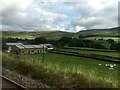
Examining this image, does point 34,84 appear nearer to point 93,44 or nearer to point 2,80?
point 2,80

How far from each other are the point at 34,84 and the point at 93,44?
2842 inches

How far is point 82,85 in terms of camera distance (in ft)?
38.4

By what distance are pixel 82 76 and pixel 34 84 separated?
8.26 ft

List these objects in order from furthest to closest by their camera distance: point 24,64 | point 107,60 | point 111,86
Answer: point 107,60 < point 24,64 < point 111,86

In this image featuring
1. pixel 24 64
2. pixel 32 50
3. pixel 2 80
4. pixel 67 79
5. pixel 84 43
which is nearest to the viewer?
pixel 67 79

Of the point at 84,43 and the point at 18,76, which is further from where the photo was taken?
the point at 84,43

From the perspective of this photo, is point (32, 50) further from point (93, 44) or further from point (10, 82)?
point (10, 82)

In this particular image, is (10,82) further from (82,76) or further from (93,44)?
(93,44)

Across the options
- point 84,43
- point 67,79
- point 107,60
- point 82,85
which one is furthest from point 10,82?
point 84,43

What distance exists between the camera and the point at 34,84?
12758 mm

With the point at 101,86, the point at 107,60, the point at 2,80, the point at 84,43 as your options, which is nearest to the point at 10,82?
the point at 2,80

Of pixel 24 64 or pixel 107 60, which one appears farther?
pixel 107 60

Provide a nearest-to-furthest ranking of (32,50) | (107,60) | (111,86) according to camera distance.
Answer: (111,86)
(107,60)
(32,50)

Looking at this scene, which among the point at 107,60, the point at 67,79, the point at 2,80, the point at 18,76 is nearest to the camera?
the point at 67,79
